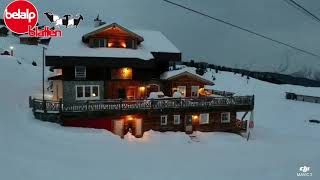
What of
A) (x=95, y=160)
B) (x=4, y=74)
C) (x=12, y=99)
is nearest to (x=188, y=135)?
(x=95, y=160)

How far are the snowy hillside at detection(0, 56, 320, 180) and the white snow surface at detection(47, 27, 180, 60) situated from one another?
6765 mm

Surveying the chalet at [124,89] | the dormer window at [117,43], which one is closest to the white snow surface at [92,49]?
the chalet at [124,89]

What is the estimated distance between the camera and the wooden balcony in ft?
79.3

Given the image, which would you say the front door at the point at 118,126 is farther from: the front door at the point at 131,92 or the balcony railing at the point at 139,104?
the front door at the point at 131,92

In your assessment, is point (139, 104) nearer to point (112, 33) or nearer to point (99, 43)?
point (99, 43)

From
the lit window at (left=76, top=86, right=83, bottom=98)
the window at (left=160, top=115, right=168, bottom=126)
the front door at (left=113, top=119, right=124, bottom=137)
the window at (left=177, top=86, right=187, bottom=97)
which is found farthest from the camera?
the window at (left=177, top=86, right=187, bottom=97)

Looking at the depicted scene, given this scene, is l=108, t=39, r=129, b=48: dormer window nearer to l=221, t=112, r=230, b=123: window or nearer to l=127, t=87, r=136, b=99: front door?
l=127, t=87, r=136, b=99: front door

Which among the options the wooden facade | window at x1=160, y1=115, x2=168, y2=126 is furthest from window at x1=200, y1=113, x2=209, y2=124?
window at x1=160, y1=115, x2=168, y2=126

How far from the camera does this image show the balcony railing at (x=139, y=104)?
79.3 feet

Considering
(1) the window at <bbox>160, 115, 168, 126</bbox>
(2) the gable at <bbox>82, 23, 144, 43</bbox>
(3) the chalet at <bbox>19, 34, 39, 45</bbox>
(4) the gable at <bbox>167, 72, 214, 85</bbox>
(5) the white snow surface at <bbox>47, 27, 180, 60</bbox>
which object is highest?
(3) the chalet at <bbox>19, 34, 39, 45</bbox>

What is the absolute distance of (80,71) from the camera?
29.1m

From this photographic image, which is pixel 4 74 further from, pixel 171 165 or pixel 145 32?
pixel 171 165

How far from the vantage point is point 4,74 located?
44219 mm

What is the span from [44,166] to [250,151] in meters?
17.1
